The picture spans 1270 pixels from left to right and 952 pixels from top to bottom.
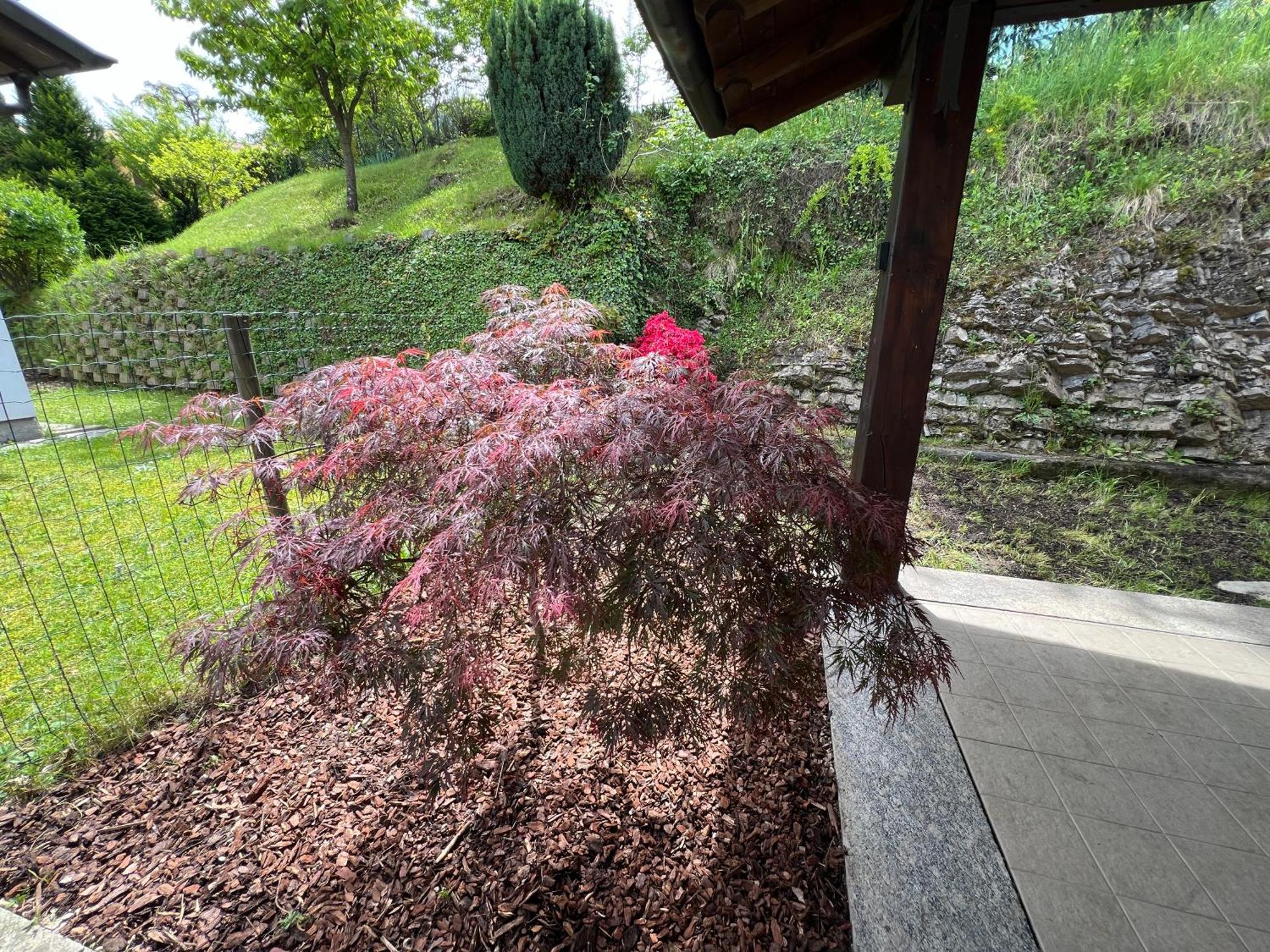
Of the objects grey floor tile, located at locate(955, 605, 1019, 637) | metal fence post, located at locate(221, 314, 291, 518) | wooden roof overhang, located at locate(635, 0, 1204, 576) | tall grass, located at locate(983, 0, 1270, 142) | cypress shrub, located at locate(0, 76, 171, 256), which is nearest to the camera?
wooden roof overhang, located at locate(635, 0, 1204, 576)

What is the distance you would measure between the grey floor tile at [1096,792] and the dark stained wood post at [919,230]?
924 millimetres

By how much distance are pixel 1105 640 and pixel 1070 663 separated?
0.30 m

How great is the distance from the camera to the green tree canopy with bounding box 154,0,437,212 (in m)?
7.93

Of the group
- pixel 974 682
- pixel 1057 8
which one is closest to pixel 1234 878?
pixel 974 682

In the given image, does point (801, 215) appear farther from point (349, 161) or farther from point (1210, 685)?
point (349, 161)

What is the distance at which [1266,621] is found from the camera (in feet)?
7.38

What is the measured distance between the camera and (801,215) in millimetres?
5898

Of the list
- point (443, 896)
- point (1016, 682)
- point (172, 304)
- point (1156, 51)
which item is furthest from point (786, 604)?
point (172, 304)

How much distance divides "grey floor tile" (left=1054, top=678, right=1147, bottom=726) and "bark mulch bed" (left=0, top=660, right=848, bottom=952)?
0.89m

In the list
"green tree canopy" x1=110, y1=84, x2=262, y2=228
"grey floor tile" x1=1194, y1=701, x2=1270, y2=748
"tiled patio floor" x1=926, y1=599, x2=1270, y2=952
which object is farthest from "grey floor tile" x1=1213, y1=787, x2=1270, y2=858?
"green tree canopy" x1=110, y1=84, x2=262, y2=228

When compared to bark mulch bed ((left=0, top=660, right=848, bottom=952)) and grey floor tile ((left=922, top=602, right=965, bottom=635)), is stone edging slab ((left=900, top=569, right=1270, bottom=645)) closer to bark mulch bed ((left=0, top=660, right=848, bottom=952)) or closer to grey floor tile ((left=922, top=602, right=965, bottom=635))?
grey floor tile ((left=922, top=602, right=965, bottom=635))

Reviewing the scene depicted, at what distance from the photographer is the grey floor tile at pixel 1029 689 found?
5.95 ft

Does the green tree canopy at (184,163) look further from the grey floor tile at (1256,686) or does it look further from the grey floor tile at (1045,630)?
the grey floor tile at (1256,686)

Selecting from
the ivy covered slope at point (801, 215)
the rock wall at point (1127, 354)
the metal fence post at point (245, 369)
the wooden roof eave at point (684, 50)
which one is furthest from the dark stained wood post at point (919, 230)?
the ivy covered slope at point (801, 215)
